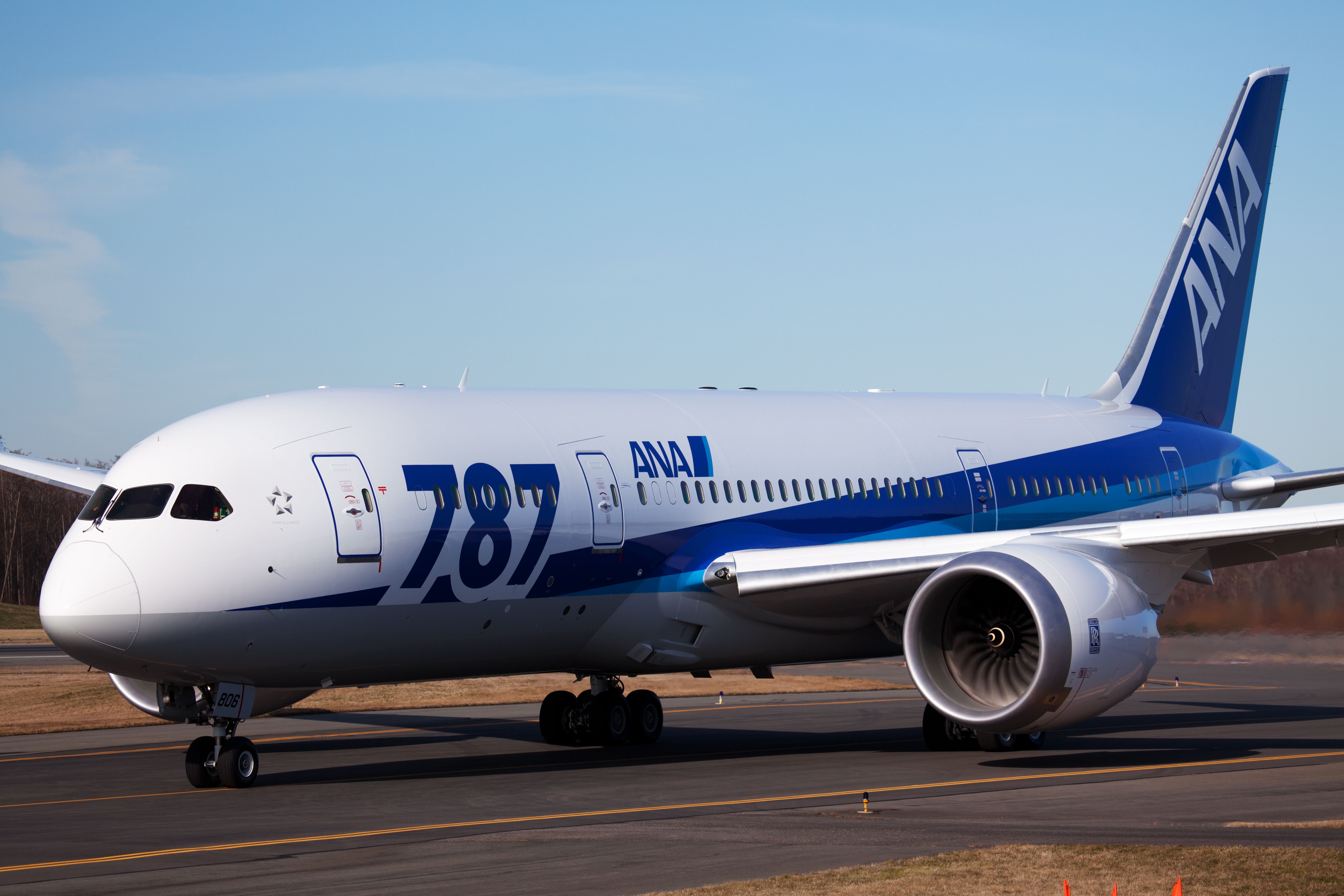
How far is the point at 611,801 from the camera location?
15859mm

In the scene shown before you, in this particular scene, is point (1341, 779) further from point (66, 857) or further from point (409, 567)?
point (66, 857)

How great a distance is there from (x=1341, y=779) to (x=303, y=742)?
14.3 m

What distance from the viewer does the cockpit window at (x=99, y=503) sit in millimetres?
16344

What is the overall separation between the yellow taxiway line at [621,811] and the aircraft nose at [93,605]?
287 centimetres

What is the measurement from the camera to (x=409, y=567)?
55.7 ft

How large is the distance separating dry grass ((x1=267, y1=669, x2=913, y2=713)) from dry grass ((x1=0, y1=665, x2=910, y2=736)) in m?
0.04

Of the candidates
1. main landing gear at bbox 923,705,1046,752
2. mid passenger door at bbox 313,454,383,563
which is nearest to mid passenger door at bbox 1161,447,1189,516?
main landing gear at bbox 923,705,1046,752

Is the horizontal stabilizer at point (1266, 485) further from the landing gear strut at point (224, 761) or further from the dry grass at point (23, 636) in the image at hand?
the dry grass at point (23, 636)

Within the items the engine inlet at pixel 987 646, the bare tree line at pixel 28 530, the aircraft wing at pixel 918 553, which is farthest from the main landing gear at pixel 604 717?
the bare tree line at pixel 28 530

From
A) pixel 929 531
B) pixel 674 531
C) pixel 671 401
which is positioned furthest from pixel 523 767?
pixel 929 531

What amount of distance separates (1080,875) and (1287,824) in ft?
11.5

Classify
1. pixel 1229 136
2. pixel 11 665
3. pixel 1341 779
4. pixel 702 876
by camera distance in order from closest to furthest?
pixel 702 876 → pixel 1341 779 → pixel 1229 136 → pixel 11 665

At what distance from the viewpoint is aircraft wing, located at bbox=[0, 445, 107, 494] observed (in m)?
23.4

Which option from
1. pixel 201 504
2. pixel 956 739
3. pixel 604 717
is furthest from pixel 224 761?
pixel 956 739
